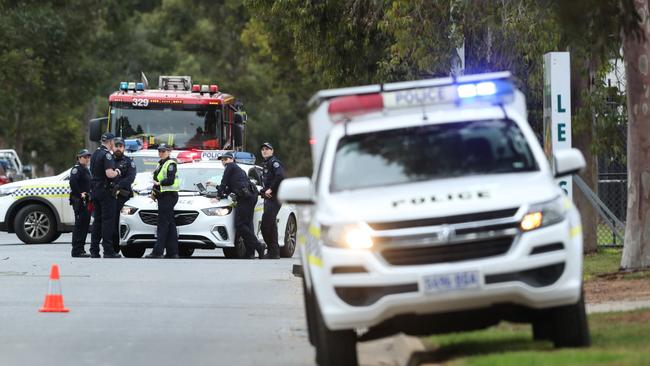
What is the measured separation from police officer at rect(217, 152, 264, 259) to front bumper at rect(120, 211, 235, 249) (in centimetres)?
21

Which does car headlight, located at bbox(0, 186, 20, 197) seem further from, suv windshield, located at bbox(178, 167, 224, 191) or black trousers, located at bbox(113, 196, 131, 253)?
suv windshield, located at bbox(178, 167, 224, 191)

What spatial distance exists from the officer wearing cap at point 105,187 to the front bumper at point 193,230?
0.93ft

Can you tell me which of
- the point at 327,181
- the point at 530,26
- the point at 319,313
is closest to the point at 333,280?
the point at 319,313

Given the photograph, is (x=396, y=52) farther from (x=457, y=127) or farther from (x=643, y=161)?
(x=457, y=127)

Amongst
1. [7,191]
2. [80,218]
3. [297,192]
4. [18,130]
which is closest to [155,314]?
[297,192]

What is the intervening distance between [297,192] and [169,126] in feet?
66.9

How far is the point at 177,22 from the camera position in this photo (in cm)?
7988

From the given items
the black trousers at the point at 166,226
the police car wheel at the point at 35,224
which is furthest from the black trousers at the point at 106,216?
the police car wheel at the point at 35,224

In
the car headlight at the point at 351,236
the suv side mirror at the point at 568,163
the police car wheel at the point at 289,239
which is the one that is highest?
the suv side mirror at the point at 568,163

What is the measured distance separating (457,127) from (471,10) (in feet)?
33.1

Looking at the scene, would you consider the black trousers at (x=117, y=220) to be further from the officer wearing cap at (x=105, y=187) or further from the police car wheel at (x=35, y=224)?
the police car wheel at (x=35, y=224)

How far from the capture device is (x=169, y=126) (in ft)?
101

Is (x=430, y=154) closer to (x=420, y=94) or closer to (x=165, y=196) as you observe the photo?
(x=420, y=94)

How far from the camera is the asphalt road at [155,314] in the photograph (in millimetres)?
12109
